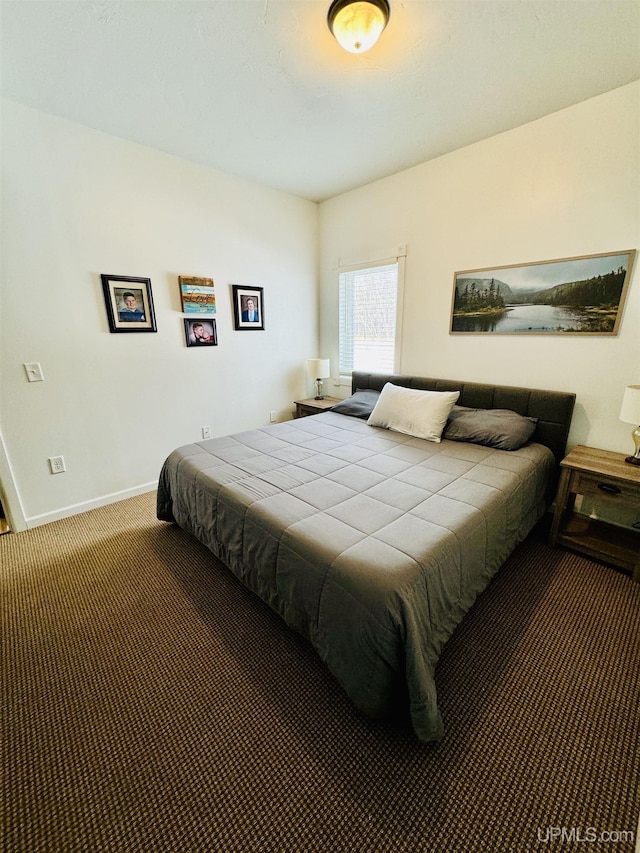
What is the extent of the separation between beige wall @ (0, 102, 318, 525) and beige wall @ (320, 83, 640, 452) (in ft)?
4.63

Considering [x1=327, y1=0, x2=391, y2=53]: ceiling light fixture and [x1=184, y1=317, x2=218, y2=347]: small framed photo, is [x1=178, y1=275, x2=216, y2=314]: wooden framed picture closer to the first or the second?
[x1=184, y1=317, x2=218, y2=347]: small framed photo

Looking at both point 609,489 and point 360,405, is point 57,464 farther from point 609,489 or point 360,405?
point 609,489

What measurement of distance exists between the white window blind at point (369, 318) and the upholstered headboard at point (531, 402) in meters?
0.62

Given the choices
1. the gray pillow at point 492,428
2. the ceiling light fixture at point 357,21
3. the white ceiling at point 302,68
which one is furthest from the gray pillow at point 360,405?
the ceiling light fixture at point 357,21

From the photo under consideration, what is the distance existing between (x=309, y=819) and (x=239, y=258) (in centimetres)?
362

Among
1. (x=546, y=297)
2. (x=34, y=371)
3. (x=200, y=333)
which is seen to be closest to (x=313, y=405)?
(x=200, y=333)

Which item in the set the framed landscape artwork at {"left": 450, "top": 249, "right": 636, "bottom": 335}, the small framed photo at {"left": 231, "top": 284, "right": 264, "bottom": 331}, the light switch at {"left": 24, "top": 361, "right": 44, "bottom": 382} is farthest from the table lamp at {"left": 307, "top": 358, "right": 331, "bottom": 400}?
the light switch at {"left": 24, "top": 361, "right": 44, "bottom": 382}

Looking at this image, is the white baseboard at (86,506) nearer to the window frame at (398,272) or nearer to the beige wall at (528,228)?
the window frame at (398,272)

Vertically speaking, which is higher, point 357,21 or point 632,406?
point 357,21

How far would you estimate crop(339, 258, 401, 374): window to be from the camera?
3264 millimetres

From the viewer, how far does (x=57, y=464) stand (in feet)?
8.02

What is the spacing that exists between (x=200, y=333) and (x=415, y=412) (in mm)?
2036

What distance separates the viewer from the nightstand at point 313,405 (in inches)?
139

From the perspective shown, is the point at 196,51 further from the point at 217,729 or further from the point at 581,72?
the point at 217,729
